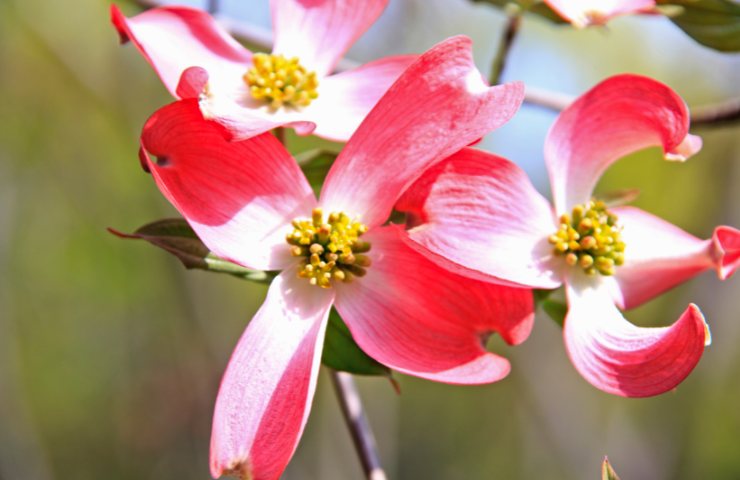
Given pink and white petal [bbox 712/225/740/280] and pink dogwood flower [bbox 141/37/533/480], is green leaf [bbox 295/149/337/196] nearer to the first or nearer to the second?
pink dogwood flower [bbox 141/37/533/480]

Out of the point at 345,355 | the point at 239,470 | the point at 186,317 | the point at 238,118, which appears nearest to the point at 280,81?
the point at 238,118

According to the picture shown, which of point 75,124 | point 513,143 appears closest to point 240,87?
point 513,143

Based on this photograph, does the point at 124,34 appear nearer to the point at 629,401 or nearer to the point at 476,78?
the point at 476,78

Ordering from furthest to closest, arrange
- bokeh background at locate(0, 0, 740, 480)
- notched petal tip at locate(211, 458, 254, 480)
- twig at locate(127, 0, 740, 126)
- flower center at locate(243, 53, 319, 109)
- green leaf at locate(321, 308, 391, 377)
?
bokeh background at locate(0, 0, 740, 480) → twig at locate(127, 0, 740, 126) → flower center at locate(243, 53, 319, 109) → green leaf at locate(321, 308, 391, 377) → notched petal tip at locate(211, 458, 254, 480)

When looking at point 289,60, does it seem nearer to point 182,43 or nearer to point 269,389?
point 182,43

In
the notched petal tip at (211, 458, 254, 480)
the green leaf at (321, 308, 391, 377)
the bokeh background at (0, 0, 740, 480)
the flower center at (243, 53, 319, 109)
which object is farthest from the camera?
the bokeh background at (0, 0, 740, 480)

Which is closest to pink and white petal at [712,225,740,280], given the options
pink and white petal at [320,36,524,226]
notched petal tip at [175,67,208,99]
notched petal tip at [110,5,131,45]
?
pink and white petal at [320,36,524,226]
